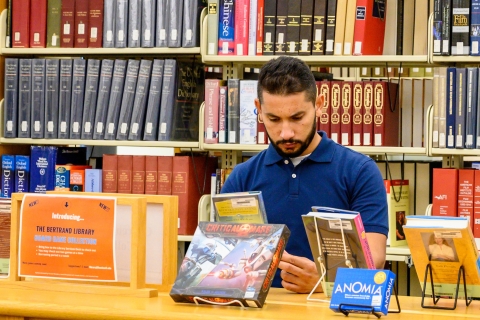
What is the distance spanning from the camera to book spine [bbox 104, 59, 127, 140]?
397 centimetres

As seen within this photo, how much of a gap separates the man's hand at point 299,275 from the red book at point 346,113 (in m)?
1.61

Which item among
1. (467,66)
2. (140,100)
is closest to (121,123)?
(140,100)

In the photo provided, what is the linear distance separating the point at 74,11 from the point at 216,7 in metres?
0.76

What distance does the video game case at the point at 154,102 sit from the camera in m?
3.91

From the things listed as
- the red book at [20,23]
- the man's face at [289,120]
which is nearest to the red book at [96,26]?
the red book at [20,23]

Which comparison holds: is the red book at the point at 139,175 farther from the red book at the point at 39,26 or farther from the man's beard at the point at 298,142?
the man's beard at the point at 298,142

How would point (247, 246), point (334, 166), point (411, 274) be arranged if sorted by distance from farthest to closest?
point (411, 274) → point (334, 166) → point (247, 246)

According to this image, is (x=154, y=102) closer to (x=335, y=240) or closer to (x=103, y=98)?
(x=103, y=98)

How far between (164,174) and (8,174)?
837mm

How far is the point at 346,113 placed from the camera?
144 inches

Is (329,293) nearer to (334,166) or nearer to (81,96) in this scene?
(334,166)

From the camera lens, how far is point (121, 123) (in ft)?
13.0

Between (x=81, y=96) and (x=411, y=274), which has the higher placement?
(x=81, y=96)

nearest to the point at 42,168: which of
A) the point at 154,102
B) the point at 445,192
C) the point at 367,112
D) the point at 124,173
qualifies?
the point at 124,173
